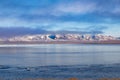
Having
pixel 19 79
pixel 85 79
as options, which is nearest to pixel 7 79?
pixel 19 79

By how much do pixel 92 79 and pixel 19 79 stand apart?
220 inches

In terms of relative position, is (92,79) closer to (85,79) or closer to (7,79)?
(85,79)

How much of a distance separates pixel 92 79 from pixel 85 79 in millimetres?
550

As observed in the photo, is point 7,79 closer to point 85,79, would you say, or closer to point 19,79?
point 19,79

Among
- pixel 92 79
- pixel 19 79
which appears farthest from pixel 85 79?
pixel 19 79

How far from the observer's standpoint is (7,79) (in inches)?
1064

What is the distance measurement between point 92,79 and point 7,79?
656cm

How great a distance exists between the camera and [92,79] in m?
26.9

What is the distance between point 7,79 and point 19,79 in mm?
995

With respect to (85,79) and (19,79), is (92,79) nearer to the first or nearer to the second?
(85,79)

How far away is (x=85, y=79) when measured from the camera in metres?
27.0
